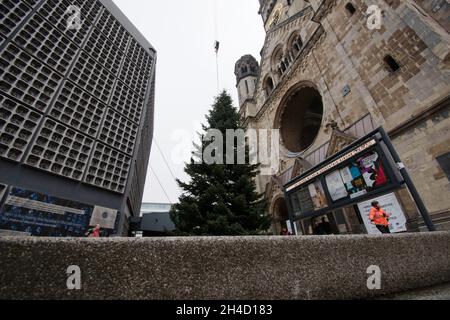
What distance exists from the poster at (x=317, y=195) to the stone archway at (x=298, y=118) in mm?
9594

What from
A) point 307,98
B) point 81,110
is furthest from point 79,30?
point 307,98

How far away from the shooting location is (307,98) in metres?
16.1

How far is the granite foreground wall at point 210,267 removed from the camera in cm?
139

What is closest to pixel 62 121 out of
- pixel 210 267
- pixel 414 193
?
pixel 210 267

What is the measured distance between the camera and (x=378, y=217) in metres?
5.43

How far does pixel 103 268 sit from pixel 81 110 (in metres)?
13.6

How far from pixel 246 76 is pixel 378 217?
73.5 ft

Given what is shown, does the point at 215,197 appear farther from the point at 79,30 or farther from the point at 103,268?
the point at 79,30

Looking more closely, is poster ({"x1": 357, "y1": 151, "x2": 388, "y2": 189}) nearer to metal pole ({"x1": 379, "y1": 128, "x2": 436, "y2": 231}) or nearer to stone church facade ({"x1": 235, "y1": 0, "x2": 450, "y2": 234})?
metal pole ({"x1": 379, "y1": 128, "x2": 436, "y2": 231})

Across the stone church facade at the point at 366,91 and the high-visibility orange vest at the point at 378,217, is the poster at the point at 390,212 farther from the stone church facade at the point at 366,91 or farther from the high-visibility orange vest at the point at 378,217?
the stone church facade at the point at 366,91

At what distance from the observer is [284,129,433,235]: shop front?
461 cm

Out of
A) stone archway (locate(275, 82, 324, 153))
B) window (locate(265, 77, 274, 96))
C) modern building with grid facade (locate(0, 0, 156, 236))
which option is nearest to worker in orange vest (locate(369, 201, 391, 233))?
stone archway (locate(275, 82, 324, 153))
